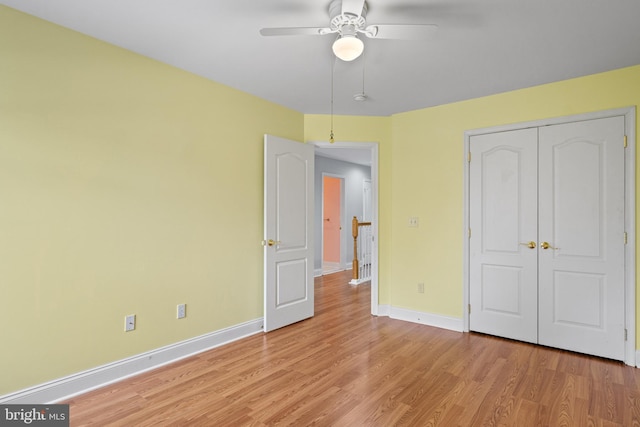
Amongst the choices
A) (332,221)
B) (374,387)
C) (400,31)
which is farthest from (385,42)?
(332,221)

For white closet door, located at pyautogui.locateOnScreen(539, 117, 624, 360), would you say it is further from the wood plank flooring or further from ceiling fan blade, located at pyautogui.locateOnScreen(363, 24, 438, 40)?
ceiling fan blade, located at pyautogui.locateOnScreen(363, 24, 438, 40)

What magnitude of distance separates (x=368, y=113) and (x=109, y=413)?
371 centimetres

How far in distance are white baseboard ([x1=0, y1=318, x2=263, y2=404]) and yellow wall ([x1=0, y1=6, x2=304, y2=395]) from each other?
6 centimetres

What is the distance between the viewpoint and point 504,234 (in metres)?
3.46

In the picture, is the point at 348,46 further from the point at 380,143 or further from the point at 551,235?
the point at 551,235

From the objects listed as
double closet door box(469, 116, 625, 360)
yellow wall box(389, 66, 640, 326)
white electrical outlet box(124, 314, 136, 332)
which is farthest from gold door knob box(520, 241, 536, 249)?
white electrical outlet box(124, 314, 136, 332)

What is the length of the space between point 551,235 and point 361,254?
3913mm

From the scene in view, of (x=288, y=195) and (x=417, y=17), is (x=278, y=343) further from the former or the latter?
(x=417, y=17)

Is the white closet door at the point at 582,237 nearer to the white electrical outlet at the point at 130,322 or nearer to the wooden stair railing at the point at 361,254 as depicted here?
the wooden stair railing at the point at 361,254

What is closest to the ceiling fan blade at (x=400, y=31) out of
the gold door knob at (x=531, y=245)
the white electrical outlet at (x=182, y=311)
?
the gold door knob at (x=531, y=245)

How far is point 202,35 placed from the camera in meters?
2.37

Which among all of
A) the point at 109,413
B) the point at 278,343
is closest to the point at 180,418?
the point at 109,413

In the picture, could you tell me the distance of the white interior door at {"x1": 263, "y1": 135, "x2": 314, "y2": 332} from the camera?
361 cm

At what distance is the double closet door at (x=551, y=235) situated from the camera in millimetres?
2926
